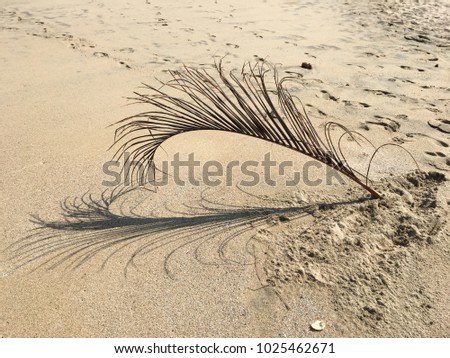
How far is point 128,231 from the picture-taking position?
1.87m

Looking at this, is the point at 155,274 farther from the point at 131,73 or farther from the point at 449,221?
the point at 131,73

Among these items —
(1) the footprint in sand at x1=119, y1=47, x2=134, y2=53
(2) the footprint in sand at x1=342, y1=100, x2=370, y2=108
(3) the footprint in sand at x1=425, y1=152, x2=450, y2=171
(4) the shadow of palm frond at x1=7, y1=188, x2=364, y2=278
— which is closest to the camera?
(4) the shadow of palm frond at x1=7, y1=188, x2=364, y2=278

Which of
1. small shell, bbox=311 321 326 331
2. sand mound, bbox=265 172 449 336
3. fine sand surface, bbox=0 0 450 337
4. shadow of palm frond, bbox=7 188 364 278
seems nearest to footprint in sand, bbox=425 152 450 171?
fine sand surface, bbox=0 0 450 337

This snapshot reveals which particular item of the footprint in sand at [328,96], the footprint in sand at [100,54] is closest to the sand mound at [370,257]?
the footprint in sand at [328,96]

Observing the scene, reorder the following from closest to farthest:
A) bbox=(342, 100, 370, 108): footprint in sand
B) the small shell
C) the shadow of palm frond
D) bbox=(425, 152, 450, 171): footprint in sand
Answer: the small shell < the shadow of palm frond < bbox=(425, 152, 450, 171): footprint in sand < bbox=(342, 100, 370, 108): footprint in sand

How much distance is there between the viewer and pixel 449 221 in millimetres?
1936

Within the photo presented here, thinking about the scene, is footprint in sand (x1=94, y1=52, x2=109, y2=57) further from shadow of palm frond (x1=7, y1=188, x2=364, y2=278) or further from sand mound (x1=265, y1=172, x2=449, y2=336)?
sand mound (x1=265, y1=172, x2=449, y2=336)

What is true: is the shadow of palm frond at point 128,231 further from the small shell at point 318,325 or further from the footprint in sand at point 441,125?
the footprint in sand at point 441,125

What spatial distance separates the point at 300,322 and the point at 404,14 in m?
4.71

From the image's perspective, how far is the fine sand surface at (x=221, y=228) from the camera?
155 centimetres

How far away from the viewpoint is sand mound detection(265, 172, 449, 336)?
155cm

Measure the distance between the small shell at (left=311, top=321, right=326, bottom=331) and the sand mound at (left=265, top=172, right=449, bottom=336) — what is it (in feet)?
0.16

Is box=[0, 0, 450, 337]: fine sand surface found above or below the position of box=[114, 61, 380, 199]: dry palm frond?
below

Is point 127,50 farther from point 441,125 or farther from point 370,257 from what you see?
point 370,257
